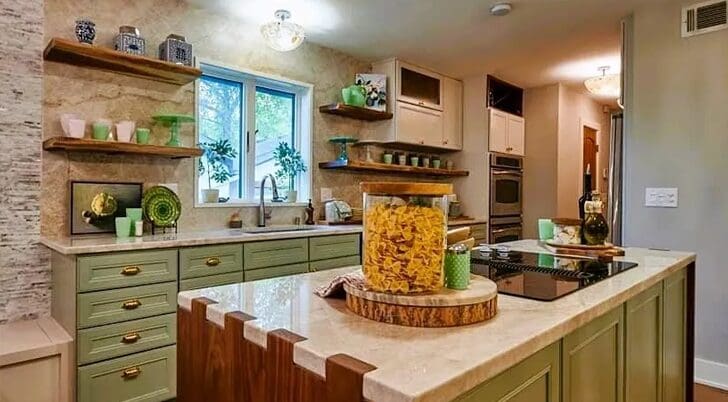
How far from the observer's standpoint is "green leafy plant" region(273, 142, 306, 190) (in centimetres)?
373

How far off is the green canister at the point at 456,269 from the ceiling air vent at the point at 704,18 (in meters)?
2.92

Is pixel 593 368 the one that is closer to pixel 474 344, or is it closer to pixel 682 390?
pixel 474 344

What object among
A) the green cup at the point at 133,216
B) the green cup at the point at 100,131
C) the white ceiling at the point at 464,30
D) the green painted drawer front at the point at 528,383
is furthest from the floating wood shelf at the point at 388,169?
the green painted drawer front at the point at 528,383

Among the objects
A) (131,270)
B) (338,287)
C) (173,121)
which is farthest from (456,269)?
(173,121)

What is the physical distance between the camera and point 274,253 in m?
2.84

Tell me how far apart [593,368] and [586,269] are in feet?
1.49

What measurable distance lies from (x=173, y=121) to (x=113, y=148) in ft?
1.54

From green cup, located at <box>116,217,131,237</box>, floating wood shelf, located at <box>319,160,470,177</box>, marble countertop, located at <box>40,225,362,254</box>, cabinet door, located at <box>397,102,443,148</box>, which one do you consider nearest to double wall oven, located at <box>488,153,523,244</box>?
floating wood shelf, located at <box>319,160,470,177</box>

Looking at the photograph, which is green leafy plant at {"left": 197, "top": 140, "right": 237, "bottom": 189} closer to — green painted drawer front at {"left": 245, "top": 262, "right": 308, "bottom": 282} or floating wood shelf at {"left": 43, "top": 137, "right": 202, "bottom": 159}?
floating wood shelf at {"left": 43, "top": 137, "right": 202, "bottom": 159}

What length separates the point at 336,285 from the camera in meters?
1.20

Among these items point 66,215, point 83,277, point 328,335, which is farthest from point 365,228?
point 66,215

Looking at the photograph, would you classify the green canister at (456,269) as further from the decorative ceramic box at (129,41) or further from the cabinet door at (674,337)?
the decorative ceramic box at (129,41)

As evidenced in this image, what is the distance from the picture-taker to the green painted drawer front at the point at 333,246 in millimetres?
3096

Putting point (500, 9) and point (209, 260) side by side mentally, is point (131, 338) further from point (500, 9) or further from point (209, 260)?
point (500, 9)
